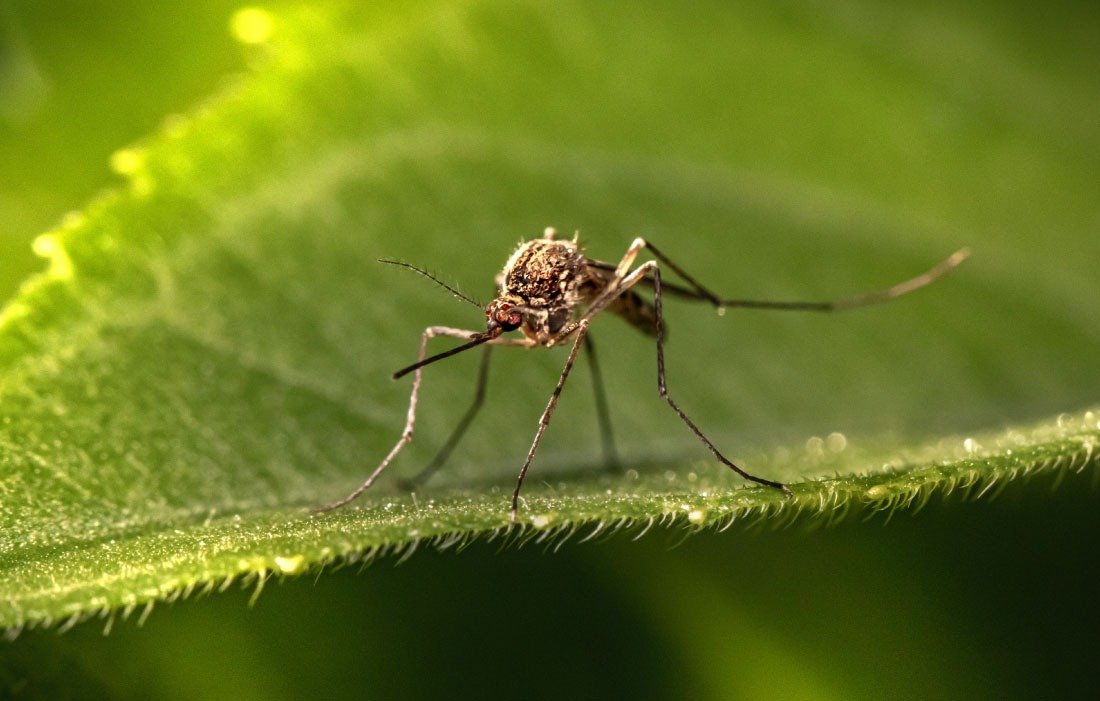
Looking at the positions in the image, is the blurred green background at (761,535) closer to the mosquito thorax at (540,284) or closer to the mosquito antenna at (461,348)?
the mosquito antenna at (461,348)

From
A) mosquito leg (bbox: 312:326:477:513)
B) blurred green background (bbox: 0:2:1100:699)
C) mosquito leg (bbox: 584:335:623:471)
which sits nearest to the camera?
blurred green background (bbox: 0:2:1100:699)

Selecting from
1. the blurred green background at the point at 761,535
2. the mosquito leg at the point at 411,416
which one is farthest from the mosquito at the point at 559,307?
the blurred green background at the point at 761,535

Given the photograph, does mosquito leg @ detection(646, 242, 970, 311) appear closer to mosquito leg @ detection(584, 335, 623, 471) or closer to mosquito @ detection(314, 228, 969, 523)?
mosquito @ detection(314, 228, 969, 523)

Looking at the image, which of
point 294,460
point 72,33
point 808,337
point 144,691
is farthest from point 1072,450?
point 72,33

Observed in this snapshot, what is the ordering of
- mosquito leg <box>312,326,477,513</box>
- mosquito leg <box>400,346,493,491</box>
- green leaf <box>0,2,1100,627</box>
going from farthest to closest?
mosquito leg <box>400,346,493,491</box> < mosquito leg <box>312,326,477,513</box> < green leaf <box>0,2,1100,627</box>

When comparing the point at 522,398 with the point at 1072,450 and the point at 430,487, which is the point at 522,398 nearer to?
the point at 430,487

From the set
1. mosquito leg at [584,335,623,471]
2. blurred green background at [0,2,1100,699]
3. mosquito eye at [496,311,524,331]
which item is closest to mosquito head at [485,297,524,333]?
mosquito eye at [496,311,524,331]
